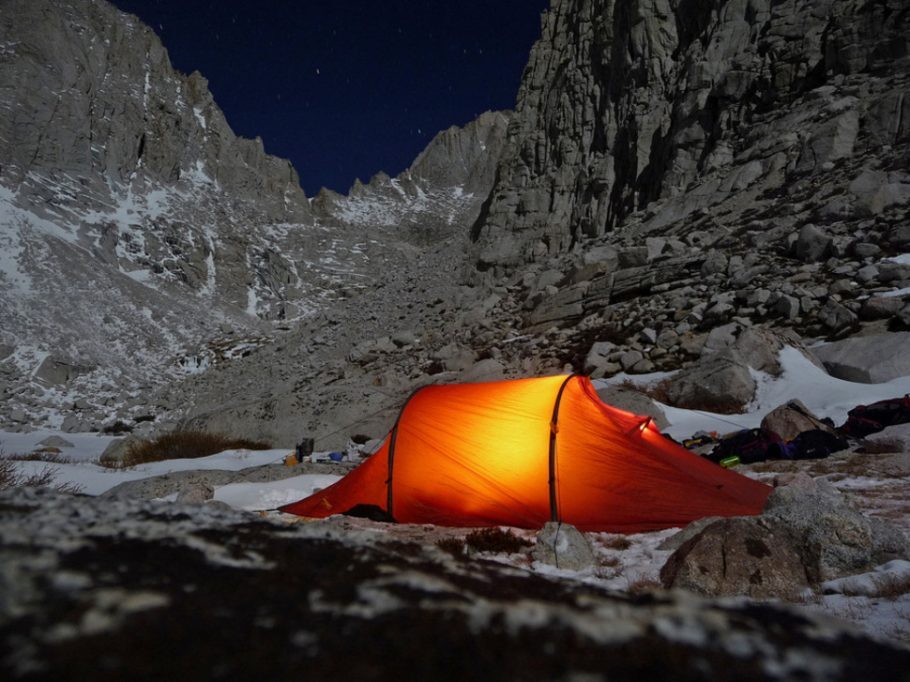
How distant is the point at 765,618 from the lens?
919mm

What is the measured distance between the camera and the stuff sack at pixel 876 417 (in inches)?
286

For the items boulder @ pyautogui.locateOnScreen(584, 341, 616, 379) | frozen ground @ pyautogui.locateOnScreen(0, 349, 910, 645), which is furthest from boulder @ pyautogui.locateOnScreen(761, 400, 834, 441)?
boulder @ pyautogui.locateOnScreen(584, 341, 616, 379)

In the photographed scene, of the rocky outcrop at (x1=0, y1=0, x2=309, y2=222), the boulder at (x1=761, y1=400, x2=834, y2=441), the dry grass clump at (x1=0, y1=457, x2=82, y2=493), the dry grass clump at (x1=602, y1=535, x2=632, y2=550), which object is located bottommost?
the dry grass clump at (x1=602, y1=535, x2=632, y2=550)

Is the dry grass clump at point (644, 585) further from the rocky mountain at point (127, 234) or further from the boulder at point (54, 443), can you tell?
the rocky mountain at point (127, 234)

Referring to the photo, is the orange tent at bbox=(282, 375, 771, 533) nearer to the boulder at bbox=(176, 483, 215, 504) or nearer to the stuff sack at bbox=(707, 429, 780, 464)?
the boulder at bbox=(176, 483, 215, 504)

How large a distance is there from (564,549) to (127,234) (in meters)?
73.5

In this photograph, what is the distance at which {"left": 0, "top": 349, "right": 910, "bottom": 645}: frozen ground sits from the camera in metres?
2.67

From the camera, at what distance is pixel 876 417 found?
7.43 m

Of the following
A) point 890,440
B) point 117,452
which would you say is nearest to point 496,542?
point 890,440

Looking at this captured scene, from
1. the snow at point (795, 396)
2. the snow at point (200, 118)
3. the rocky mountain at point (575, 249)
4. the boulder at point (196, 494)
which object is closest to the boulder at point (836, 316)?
the rocky mountain at point (575, 249)

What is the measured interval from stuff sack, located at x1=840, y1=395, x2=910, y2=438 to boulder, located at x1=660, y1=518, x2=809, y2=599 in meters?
5.60

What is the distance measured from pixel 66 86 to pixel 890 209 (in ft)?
298

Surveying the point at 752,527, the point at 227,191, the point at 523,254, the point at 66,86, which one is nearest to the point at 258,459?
the point at 752,527

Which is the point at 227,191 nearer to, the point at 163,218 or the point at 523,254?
the point at 163,218
